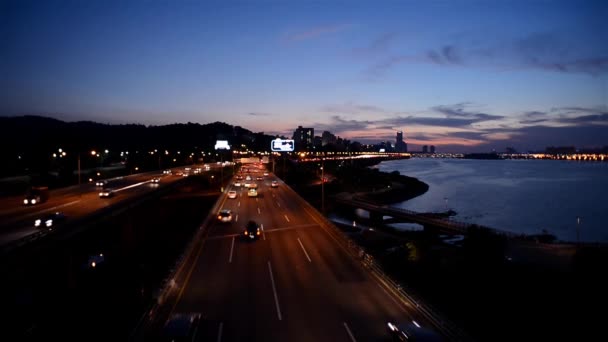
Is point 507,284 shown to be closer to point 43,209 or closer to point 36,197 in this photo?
point 43,209

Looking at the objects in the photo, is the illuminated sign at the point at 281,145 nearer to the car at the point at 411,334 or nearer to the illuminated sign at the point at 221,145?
the illuminated sign at the point at 221,145

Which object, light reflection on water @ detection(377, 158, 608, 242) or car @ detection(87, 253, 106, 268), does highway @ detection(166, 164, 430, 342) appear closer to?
car @ detection(87, 253, 106, 268)

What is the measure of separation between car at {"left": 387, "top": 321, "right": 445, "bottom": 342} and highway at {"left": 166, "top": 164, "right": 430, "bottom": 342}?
3.32ft

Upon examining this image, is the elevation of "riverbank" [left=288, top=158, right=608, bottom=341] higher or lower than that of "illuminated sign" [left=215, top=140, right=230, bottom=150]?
lower

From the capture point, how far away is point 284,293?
20266 millimetres

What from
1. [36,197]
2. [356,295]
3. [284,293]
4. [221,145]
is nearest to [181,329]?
[284,293]

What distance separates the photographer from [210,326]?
1620 cm

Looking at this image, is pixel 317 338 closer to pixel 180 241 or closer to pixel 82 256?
pixel 82 256

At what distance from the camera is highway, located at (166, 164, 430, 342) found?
52.4 ft

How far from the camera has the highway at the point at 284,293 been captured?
52.4ft

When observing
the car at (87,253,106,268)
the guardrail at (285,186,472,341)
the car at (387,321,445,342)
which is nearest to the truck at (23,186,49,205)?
the car at (87,253,106,268)

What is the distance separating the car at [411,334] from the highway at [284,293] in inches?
39.9

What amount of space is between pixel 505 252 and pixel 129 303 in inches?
1316

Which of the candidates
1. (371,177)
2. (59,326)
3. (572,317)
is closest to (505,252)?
(572,317)
